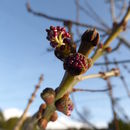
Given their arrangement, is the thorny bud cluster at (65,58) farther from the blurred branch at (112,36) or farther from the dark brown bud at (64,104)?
the blurred branch at (112,36)

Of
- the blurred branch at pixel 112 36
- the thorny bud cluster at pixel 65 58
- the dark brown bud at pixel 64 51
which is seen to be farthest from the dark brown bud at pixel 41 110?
the blurred branch at pixel 112 36

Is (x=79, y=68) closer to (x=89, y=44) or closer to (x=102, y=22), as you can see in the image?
(x=89, y=44)

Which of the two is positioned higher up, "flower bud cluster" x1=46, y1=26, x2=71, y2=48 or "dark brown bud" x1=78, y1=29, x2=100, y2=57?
"flower bud cluster" x1=46, y1=26, x2=71, y2=48

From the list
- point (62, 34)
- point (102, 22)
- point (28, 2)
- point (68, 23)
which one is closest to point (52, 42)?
point (62, 34)

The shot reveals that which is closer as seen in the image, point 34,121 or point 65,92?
point 65,92

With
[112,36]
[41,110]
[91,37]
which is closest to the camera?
[91,37]

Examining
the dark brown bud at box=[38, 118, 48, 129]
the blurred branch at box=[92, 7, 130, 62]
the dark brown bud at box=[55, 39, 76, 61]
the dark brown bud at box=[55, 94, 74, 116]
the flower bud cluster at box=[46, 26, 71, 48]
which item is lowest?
the dark brown bud at box=[38, 118, 48, 129]

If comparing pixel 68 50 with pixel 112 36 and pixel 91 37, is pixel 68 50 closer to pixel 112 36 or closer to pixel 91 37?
pixel 91 37

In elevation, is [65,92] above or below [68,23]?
below

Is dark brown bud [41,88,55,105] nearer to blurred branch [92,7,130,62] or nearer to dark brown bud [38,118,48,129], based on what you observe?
dark brown bud [38,118,48,129]

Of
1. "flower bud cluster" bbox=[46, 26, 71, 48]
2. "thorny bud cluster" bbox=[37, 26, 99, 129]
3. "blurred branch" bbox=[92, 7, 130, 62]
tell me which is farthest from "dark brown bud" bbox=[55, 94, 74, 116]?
"blurred branch" bbox=[92, 7, 130, 62]

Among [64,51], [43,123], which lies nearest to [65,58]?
[64,51]
